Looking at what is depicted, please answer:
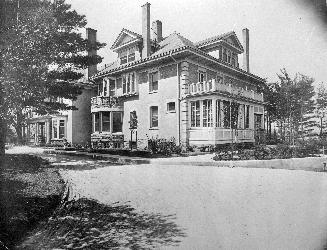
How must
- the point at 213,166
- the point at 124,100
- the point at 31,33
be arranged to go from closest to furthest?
1. the point at 31,33
2. the point at 213,166
3. the point at 124,100

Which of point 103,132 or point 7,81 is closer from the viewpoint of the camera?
point 7,81

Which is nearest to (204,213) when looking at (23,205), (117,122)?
(23,205)

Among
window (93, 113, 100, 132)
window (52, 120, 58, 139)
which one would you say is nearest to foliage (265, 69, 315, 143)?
window (93, 113, 100, 132)

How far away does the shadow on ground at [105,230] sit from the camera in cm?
330

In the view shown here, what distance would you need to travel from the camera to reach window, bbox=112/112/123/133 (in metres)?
21.5

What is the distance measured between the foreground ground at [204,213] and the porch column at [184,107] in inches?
364

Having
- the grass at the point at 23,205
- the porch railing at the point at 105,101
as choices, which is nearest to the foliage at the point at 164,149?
the porch railing at the point at 105,101

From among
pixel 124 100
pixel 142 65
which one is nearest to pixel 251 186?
pixel 142 65

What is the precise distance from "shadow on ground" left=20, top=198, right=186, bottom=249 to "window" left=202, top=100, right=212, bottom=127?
1221cm

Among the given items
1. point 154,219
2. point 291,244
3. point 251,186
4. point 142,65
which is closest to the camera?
point 291,244

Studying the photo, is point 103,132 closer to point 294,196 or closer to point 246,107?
point 246,107

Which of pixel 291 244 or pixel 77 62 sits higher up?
pixel 77 62

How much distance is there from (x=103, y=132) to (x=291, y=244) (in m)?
19.7

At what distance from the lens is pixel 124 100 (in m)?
21.4
